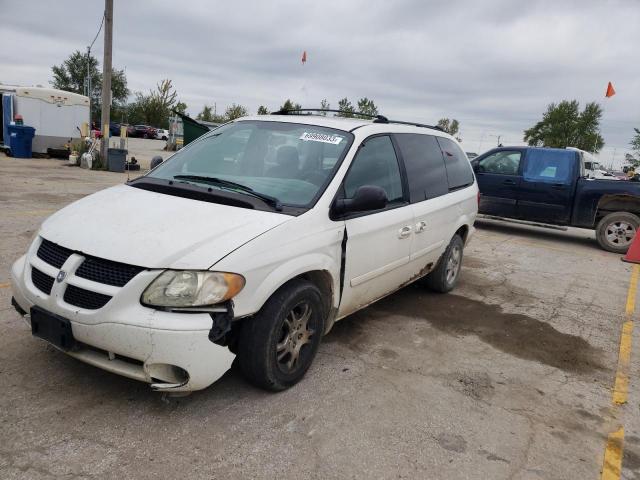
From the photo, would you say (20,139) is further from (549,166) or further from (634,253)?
(634,253)

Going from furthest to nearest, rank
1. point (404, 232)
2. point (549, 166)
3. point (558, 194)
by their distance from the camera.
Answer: point (549, 166) → point (558, 194) → point (404, 232)

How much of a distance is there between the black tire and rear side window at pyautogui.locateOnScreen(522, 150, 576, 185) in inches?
205

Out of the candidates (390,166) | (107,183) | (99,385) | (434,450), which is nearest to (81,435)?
(99,385)

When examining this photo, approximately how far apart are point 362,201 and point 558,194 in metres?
7.93

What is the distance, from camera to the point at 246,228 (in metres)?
2.86

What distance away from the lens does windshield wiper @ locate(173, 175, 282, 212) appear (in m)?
3.21

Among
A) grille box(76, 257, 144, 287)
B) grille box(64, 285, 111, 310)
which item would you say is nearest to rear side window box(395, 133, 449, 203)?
grille box(76, 257, 144, 287)

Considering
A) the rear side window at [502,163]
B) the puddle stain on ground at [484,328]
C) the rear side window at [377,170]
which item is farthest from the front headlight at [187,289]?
the rear side window at [502,163]

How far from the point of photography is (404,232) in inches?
164

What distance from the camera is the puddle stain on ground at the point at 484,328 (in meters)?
4.17

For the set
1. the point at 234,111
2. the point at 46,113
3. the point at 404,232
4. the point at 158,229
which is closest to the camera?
the point at 158,229

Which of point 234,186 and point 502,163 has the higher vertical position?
point 502,163

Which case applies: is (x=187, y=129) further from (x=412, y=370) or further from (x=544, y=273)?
(x=412, y=370)

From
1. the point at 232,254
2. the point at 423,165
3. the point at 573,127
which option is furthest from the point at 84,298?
the point at 573,127
